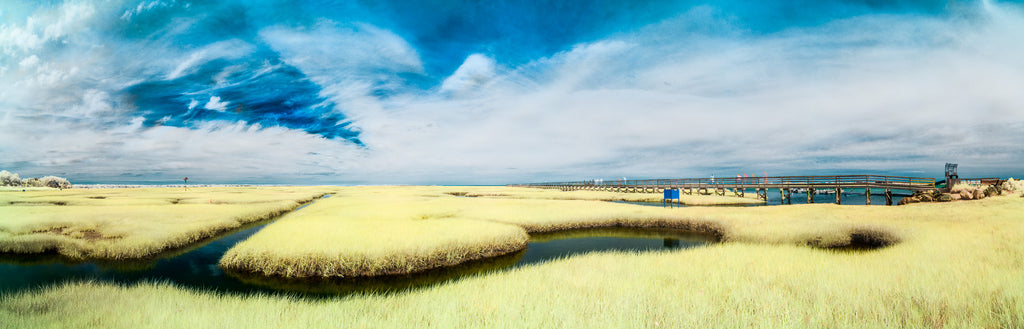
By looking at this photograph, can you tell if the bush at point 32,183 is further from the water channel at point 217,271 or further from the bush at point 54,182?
the water channel at point 217,271

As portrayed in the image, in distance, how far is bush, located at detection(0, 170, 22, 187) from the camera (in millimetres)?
60531

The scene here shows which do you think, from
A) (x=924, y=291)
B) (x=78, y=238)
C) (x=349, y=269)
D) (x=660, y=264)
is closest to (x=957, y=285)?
(x=924, y=291)

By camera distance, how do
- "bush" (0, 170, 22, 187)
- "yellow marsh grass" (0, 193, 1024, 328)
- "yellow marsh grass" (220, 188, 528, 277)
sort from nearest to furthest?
"yellow marsh grass" (0, 193, 1024, 328), "yellow marsh grass" (220, 188, 528, 277), "bush" (0, 170, 22, 187)

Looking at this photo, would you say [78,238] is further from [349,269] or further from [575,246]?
[575,246]

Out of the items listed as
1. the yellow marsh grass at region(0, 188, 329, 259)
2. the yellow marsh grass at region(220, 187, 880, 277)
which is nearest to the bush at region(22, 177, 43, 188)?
the yellow marsh grass at region(0, 188, 329, 259)

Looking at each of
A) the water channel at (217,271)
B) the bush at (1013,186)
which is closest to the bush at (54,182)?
the water channel at (217,271)

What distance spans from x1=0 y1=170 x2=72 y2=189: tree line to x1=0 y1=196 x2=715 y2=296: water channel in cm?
8424

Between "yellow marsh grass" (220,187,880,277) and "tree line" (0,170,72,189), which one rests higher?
"tree line" (0,170,72,189)

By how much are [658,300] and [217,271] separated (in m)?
13.9

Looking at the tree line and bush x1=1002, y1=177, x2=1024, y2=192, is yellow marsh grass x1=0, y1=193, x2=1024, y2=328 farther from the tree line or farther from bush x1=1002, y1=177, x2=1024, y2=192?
the tree line

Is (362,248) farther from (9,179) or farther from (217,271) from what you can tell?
(9,179)

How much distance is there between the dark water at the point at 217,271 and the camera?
9977 mm

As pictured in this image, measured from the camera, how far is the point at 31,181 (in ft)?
245

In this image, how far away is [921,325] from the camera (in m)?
5.15
